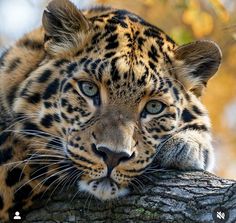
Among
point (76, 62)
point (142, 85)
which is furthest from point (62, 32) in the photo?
point (142, 85)

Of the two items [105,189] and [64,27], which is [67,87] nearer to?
[64,27]

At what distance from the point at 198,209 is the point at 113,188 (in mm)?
859

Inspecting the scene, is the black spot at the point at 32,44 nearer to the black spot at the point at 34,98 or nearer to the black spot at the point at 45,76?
the black spot at the point at 45,76

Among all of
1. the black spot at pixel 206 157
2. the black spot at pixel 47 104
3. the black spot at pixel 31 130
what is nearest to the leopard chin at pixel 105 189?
the black spot at pixel 31 130

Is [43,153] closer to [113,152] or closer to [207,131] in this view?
[113,152]

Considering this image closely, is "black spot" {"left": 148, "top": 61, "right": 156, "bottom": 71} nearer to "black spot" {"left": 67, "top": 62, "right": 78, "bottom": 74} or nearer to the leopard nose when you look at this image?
"black spot" {"left": 67, "top": 62, "right": 78, "bottom": 74}

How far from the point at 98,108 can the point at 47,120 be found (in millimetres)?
492

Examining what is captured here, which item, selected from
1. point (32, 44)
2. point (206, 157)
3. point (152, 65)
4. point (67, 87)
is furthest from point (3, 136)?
point (206, 157)

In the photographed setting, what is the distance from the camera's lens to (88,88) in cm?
774

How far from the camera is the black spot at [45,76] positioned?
26.0 feet

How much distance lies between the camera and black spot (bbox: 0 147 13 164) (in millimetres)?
7656

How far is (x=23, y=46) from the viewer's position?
8.54 meters

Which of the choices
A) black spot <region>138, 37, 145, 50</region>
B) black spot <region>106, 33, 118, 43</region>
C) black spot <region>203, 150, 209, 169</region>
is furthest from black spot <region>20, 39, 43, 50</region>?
black spot <region>203, 150, 209, 169</region>

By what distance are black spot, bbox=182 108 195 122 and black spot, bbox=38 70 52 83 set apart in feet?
4.00
